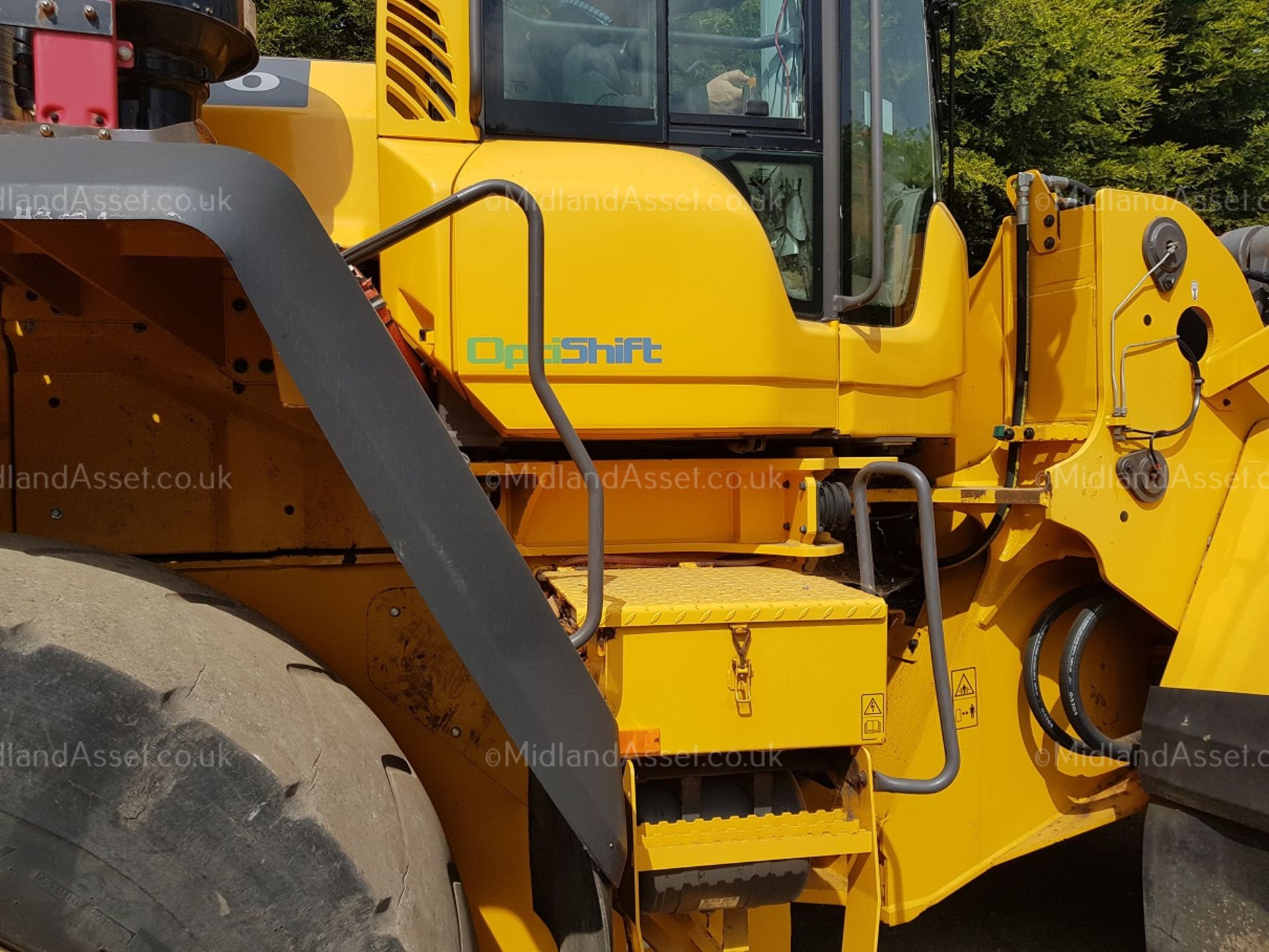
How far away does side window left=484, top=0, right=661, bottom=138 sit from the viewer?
7.51 ft

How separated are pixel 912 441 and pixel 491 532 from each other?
4.43ft

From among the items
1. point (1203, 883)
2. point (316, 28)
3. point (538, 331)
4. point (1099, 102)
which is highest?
point (316, 28)

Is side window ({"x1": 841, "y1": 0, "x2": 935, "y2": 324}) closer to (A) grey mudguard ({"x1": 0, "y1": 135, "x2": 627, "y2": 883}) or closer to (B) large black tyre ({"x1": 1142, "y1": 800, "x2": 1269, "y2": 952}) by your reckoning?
(A) grey mudguard ({"x1": 0, "y1": 135, "x2": 627, "y2": 883})

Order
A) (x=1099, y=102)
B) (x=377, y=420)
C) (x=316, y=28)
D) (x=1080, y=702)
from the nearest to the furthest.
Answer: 1. (x=377, y=420)
2. (x=1080, y=702)
3. (x=316, y=28)
4. (x=1099, y=102)

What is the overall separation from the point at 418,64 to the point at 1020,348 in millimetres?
1878

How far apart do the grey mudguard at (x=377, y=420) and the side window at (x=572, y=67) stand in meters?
0.83

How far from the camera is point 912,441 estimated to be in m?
2.64

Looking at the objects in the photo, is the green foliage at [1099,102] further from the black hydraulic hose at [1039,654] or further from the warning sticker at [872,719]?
the warning sticker at [872,719]

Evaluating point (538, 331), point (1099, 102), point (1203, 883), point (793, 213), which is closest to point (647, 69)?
point (793, 213)

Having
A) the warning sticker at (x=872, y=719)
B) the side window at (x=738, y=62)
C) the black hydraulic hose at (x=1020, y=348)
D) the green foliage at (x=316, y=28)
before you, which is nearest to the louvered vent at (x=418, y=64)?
the side window at (x=738, y=62)

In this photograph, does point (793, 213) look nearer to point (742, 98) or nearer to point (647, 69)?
point (742, 98)

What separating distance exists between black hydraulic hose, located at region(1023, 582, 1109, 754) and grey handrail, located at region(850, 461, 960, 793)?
31.9 inches

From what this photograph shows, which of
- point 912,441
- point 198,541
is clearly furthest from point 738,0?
point 198,541

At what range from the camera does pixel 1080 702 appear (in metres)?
2.80
